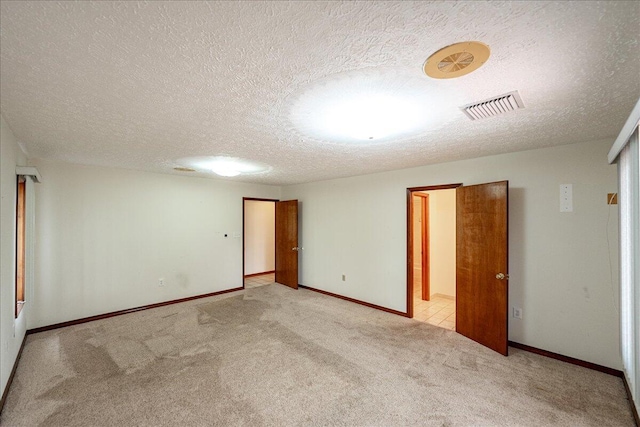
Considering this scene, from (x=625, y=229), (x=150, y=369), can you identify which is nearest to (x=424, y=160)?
(x=625, y=229)

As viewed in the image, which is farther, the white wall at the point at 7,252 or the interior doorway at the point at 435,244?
the interior doorway at the point at 435,244

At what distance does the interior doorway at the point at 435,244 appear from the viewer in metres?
5.34

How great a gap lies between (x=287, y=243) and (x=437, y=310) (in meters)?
3.31

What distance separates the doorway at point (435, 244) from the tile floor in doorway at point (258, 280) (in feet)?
11.3

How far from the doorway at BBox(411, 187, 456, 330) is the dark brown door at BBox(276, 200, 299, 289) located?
250 cm

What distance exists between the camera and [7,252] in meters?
2.46

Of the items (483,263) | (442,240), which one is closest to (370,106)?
(483,263)

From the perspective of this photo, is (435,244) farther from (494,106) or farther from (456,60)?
(456,60)

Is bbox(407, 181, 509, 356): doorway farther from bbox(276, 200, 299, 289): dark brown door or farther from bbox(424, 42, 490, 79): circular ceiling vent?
bbox(276, 200, 299, 289): dark brown door

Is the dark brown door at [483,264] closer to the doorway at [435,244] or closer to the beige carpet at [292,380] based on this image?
the beige carpet at [292,380]

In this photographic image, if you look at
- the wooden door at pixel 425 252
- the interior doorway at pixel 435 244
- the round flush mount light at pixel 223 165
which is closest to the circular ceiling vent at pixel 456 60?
the round flush mount light at pixel 223 165

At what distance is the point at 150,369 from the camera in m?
2.73

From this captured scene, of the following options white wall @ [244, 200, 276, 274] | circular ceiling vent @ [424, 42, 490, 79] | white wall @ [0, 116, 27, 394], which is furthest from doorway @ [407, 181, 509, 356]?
white wall @ [244, 200, 276, 274]

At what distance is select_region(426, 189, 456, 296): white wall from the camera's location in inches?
214
